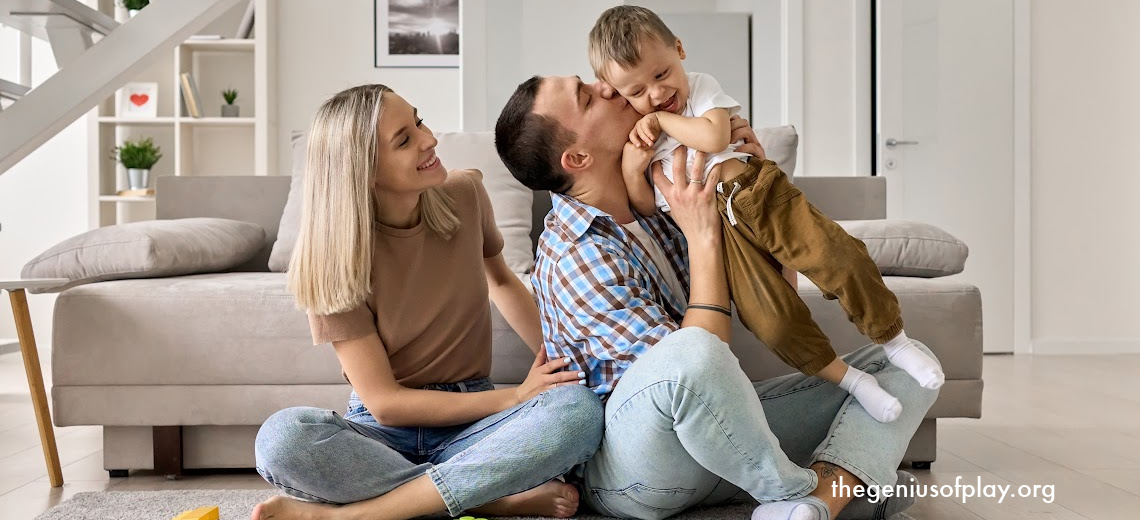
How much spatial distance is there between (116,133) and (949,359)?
4.52 metres

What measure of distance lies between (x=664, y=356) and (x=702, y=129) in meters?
0.42

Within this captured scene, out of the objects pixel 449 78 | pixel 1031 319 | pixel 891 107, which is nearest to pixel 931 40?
pixel 891 107

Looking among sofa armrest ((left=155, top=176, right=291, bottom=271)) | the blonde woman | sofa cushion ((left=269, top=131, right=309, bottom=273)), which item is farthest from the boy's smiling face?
sofa armrest ((left=155, top=176, right=291, bottom=271))

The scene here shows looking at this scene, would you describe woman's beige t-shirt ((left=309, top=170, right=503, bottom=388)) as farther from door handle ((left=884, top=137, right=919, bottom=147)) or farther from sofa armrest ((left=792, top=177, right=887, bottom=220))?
door handle ((left=884, top=137, right=919, bottom=147))

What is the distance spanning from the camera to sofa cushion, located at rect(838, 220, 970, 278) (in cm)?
220

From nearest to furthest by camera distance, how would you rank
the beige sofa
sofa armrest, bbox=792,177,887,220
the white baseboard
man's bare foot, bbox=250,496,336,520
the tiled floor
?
1. man's bare foot, bbox=250,496,336,520
2. the tiled floor
3. the beige sofa
4. sofa armrest, bbox=792,177,887,220
5. the white baseboard

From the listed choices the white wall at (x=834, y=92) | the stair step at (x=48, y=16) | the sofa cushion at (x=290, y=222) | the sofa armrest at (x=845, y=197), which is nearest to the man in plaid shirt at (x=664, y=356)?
the sofa armrest at (x=845, y=197)

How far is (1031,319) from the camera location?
4609 mm

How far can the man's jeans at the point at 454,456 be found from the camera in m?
1.51

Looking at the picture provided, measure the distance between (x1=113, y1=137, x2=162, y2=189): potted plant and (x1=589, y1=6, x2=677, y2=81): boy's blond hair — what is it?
12.4ft

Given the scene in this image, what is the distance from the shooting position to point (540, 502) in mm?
1660

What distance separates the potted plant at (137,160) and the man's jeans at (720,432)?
3.97 meters

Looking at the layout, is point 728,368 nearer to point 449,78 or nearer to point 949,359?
point 949,359

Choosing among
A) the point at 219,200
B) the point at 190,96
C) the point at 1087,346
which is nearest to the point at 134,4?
the point at 190,96
